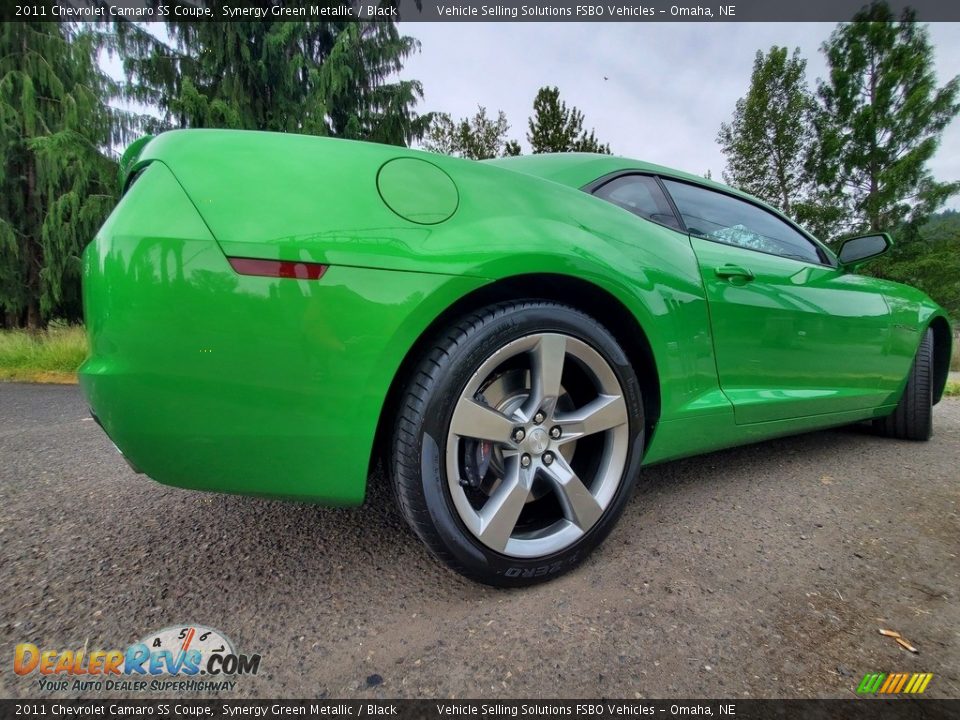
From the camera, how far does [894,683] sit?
1005 mm

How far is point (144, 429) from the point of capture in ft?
3.50

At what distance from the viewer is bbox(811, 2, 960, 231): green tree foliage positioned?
17.3m

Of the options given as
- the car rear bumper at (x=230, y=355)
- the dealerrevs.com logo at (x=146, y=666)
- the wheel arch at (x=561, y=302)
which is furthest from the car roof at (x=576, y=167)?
the dealerrevs.com logo at (x=146, y=666)

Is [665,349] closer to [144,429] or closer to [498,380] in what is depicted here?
[498,380]

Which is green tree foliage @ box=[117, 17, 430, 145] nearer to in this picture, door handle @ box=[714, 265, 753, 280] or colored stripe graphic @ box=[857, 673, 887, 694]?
door handle @ box=[714, 265, 753, 280]

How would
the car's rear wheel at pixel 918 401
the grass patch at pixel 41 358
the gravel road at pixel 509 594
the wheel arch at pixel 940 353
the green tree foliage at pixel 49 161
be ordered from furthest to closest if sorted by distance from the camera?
the green tree foliage at pixel 49 161 < the grass patch at pixel 41 358 < the wheel arch at pixel 940 353 < the car's rear wheel at pixel 918 401 < the gravel road at pixel 509 594

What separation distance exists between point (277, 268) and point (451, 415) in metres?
0.53

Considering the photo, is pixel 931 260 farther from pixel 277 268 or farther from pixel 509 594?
pixel 277 268

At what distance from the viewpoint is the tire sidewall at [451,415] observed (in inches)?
46.7

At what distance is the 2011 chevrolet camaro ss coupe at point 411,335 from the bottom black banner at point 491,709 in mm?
344

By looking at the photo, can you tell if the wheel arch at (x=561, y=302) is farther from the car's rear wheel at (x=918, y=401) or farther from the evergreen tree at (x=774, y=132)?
the evergreen tree at (x=774, y=132)

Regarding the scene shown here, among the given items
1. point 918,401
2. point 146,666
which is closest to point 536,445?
point 146,666

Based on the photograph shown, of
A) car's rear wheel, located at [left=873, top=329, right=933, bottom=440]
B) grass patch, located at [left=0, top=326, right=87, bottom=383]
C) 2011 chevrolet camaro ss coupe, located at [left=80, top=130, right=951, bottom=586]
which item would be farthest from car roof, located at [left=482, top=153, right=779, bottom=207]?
grass patch, located at [left=0, top=326, right=87, bottom=383]

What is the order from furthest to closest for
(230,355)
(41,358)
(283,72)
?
(283,72) < (41,358) < (230,355)
